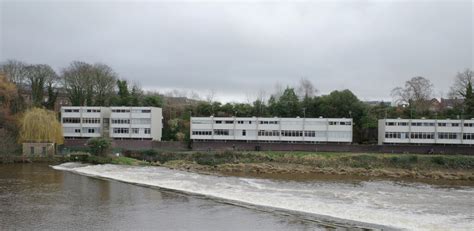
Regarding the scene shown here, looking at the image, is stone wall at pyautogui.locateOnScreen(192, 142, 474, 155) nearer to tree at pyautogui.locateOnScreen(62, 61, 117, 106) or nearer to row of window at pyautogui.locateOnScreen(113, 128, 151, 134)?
row of window at pyautogui.locateOnScreen(113, 128, 151, 134)

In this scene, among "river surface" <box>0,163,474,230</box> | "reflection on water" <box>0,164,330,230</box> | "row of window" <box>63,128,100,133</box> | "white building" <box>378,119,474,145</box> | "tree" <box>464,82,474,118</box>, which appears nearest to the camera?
"reflection on water" <box>0,164,330,230</box>

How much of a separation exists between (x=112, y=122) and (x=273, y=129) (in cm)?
2586

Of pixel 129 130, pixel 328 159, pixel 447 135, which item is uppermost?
pixel 447 135

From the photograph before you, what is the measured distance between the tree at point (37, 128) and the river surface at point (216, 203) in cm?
1414

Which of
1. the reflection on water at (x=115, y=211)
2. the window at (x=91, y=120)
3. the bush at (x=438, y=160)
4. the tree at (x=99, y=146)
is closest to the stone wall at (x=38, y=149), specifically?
the tree at (x=99, y=146)

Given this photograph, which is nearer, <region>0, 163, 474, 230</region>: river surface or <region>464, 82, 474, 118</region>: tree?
<region>0, 163, 474, 230</region>: river surface

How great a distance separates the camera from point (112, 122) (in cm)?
6731

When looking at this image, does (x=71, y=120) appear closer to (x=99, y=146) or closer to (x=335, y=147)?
(x=99, y=146)

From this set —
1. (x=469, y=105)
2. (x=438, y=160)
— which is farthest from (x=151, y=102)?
(x=469, y=105)

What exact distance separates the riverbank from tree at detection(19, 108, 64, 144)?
1361cm

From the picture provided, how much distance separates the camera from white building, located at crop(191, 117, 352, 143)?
6450 centimetres

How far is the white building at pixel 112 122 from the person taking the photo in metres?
66.7

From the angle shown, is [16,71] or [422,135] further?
[16,71]

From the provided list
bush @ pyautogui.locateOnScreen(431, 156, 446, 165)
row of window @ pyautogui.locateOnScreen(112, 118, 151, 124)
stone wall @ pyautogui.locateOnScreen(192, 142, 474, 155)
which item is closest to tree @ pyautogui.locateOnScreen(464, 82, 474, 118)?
stone wall @ pyautogui.locateOnScreen(192, 142, 474, 155)
